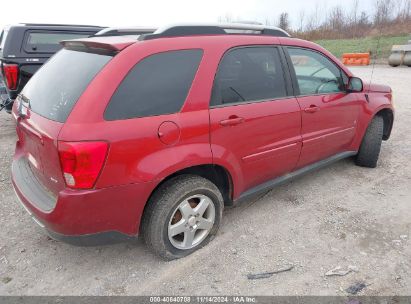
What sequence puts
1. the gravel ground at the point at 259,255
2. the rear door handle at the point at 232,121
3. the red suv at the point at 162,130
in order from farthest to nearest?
the rear door handle at the point at 232,121, the gravel ground at the point at 259,255, the red suv at the point at 162,130

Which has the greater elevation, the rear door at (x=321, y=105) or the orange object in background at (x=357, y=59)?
the rear door at (x=321, y=105)

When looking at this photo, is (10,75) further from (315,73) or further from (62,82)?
(315,73)

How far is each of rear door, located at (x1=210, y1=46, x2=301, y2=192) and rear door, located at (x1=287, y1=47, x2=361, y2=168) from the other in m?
0.17

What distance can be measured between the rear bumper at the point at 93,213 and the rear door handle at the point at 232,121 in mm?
768

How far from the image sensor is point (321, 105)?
3.55 m

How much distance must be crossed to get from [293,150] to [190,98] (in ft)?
4.40

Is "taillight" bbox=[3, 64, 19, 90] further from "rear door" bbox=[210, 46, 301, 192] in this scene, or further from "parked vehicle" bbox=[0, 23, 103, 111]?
"rear door" bbox=[210, 46, 301, 192]

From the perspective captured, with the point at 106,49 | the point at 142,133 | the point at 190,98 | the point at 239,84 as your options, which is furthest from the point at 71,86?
the point at 239,84

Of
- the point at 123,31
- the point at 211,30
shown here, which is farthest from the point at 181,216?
the point at 123,31

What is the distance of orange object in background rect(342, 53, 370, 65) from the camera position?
20.5 m

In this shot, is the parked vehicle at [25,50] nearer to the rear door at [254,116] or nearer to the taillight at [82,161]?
the taillight at [82,161]

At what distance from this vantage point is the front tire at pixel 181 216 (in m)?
2.53

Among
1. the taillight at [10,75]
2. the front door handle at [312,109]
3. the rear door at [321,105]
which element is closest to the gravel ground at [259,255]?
the rear door at [321,105]

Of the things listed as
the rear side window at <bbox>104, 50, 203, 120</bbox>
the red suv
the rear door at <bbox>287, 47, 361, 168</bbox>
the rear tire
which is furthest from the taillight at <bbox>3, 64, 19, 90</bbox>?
the rear tire
